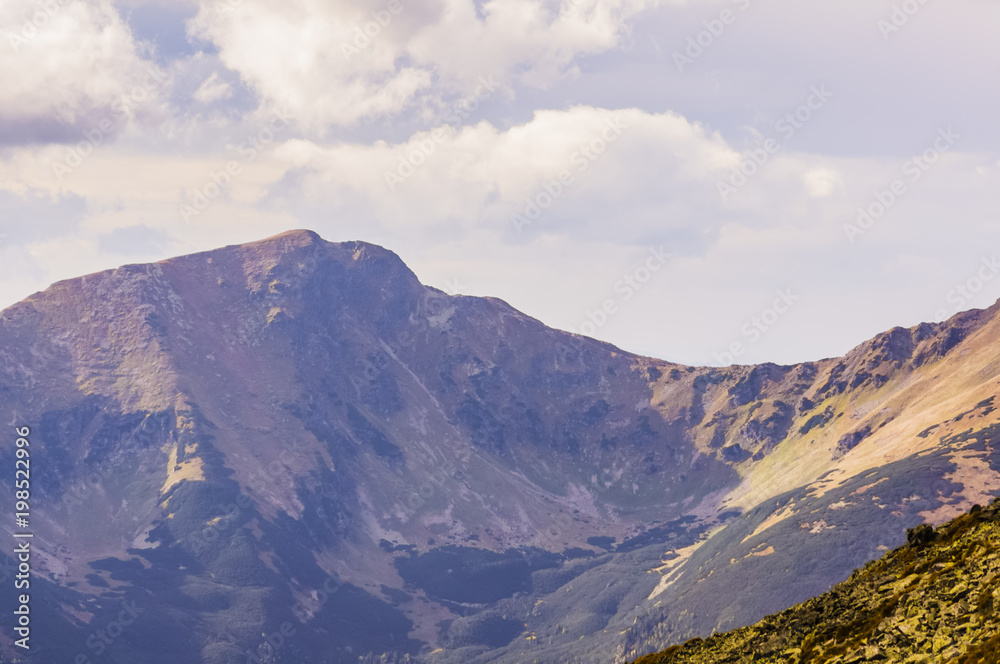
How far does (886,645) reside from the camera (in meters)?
58.9

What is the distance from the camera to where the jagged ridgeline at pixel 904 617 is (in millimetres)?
55969

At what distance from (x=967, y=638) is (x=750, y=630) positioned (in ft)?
104

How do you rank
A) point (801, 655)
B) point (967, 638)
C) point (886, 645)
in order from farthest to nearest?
point (801, 655) → point (886, 645) → point (967, 638)

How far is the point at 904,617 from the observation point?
6081cm

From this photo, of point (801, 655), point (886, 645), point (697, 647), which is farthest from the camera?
point (697, 647)

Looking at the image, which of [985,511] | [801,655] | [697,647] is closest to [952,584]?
[801,655]

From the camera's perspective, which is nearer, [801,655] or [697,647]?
[801,655]

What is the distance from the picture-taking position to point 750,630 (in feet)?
277

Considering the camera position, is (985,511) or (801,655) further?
(985,511)

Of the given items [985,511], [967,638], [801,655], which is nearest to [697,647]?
[801,655]

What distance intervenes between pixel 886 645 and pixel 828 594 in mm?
25457

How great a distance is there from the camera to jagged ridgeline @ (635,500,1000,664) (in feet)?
184

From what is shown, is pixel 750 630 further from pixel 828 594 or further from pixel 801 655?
pixel 801 655

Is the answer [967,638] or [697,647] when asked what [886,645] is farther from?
[697,647]
